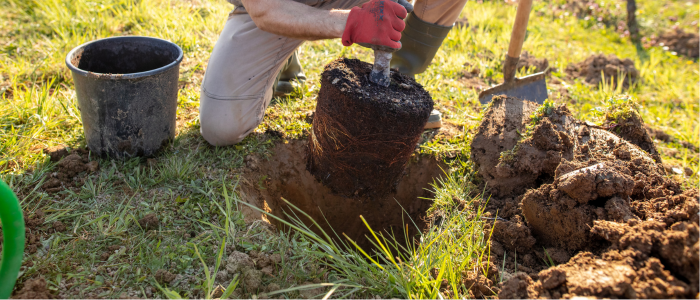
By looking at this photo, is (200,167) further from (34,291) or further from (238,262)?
(34,291)

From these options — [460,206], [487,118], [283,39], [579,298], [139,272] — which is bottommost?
[139,272]

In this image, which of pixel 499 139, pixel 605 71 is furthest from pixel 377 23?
pixel 605 71

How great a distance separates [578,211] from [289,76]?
1.97m

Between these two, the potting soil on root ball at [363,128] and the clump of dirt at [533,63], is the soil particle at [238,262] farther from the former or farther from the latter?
the clump of dirt at [533,63]

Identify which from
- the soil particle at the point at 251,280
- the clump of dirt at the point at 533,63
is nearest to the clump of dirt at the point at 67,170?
the soil particle at the point at 251,280

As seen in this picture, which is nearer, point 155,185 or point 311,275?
point 311,275

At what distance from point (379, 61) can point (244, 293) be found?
106cm

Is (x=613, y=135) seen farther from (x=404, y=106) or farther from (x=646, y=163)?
(x=404, y=106)

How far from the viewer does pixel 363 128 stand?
168 cm

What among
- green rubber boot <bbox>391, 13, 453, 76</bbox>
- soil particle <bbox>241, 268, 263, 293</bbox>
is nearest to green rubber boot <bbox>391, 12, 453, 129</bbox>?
green rubber boot <bbox>391, 13, 453, 76</bbox>

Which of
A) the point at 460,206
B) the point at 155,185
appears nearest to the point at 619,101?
the point at 460,206

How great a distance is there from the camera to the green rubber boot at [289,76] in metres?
2.74

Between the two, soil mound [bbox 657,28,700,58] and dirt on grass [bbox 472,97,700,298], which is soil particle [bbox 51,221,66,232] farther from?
soil mound [bbox 657,28,700,58]

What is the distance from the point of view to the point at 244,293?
4.87ft
